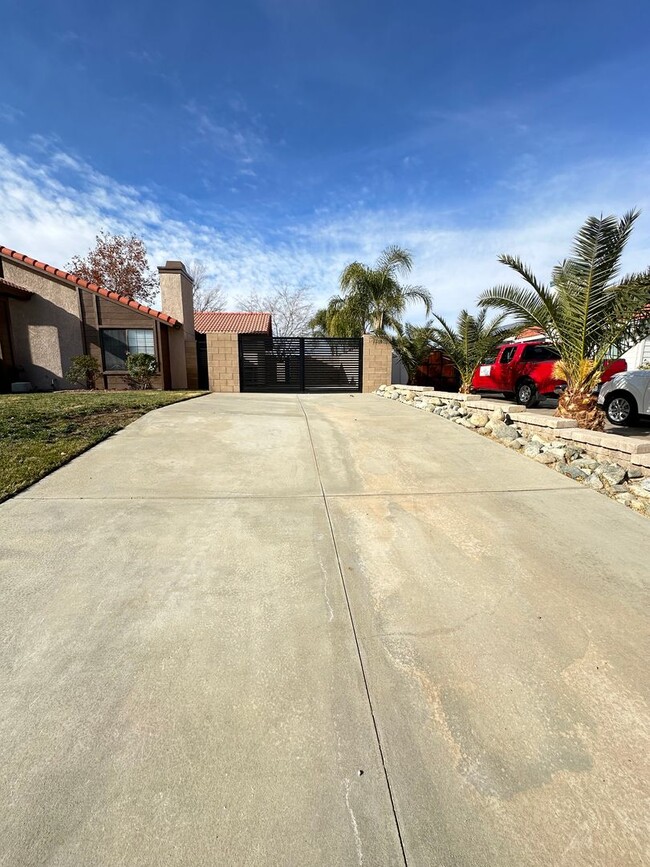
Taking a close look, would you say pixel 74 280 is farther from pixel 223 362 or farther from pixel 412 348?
pixel 412 348

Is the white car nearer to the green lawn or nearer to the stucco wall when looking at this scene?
the green lawn

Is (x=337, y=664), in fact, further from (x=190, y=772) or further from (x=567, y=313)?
(x=567, y=313)

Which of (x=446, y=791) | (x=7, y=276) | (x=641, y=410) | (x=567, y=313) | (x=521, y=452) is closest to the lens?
(x=446, y=791)

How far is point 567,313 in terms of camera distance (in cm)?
614

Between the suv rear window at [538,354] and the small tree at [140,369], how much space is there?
11535mm

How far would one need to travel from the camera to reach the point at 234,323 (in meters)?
22.8

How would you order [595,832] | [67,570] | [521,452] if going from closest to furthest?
[595,832] < [67,570] < [521,452]

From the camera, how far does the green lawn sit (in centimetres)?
414

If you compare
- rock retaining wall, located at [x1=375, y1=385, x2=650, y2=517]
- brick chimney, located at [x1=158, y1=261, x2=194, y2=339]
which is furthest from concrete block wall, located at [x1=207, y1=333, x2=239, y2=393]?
rock retaining wall, located at [x1=375, y1=385, x2=650, y2=517]

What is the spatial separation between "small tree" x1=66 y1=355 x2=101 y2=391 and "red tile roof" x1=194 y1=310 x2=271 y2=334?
920cm

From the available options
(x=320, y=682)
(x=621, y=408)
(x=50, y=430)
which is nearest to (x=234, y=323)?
(x=50, y=430)

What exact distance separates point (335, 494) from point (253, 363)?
10077 millimetres

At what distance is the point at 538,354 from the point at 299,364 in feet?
23.8

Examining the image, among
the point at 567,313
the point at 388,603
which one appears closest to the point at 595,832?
the point at 388,603
